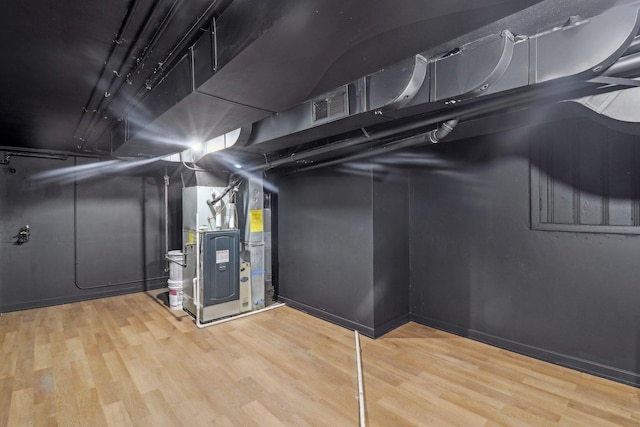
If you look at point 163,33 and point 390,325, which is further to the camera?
point 390,325

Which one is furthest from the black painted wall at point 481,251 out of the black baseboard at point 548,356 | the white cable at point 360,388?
the white cable at point 360,388

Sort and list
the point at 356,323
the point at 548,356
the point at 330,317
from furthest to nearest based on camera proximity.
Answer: the point at 330,317 < the point at 356,323 < the point at 548,356

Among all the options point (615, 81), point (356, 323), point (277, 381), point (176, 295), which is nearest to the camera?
point (615, 81)

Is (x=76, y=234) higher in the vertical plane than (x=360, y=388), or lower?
higher

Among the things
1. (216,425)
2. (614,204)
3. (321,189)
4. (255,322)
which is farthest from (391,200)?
(216,425)

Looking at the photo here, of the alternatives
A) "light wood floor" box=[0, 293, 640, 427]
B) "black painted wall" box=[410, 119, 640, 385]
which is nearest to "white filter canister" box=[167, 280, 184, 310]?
"light wood floor" box=[0, 293, 640, 427]

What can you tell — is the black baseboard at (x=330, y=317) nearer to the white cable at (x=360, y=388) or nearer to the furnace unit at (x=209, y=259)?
the white cable at (x=360, y=388)

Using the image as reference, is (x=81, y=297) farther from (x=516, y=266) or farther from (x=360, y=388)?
(x=516, y=266)

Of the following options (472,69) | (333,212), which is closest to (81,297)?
(333,212)

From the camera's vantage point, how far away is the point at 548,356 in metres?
2.66

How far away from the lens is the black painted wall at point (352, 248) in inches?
130

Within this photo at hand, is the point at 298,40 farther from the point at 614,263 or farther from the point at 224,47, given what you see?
the point at 614,263

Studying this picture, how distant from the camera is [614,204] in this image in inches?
94.1

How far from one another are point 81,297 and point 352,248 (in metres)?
4.07
